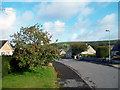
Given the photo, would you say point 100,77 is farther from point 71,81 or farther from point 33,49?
point 33,49

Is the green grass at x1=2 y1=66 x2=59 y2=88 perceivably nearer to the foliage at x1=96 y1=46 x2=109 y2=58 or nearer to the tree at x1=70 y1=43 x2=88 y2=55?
the foliage at x1=96 y1=46 x2=109 y2=58

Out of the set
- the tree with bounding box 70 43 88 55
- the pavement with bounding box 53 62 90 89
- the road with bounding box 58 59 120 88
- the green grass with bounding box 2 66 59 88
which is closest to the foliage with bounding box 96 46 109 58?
the tree with bounding box 70 43 88 55

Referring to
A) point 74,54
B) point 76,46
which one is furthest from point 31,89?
point 74,54

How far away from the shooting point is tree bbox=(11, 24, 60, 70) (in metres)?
13.1

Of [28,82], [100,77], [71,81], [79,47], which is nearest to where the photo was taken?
[28,82]

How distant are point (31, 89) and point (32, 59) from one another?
509 cm

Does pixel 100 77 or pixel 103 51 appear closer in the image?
pixel 100 77

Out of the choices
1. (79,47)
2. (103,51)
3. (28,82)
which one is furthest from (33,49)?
(79,47)

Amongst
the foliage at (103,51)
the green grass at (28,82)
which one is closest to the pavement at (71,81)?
the green grass at (28,82)

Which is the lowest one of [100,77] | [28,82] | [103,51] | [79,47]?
[100,77]

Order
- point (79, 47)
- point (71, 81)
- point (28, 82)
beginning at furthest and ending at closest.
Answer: point (79, 47)
point (71, 81)
point (28, 82)

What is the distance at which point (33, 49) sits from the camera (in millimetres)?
13328

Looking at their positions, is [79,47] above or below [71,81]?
above

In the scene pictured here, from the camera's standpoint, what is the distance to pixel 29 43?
14.2m
